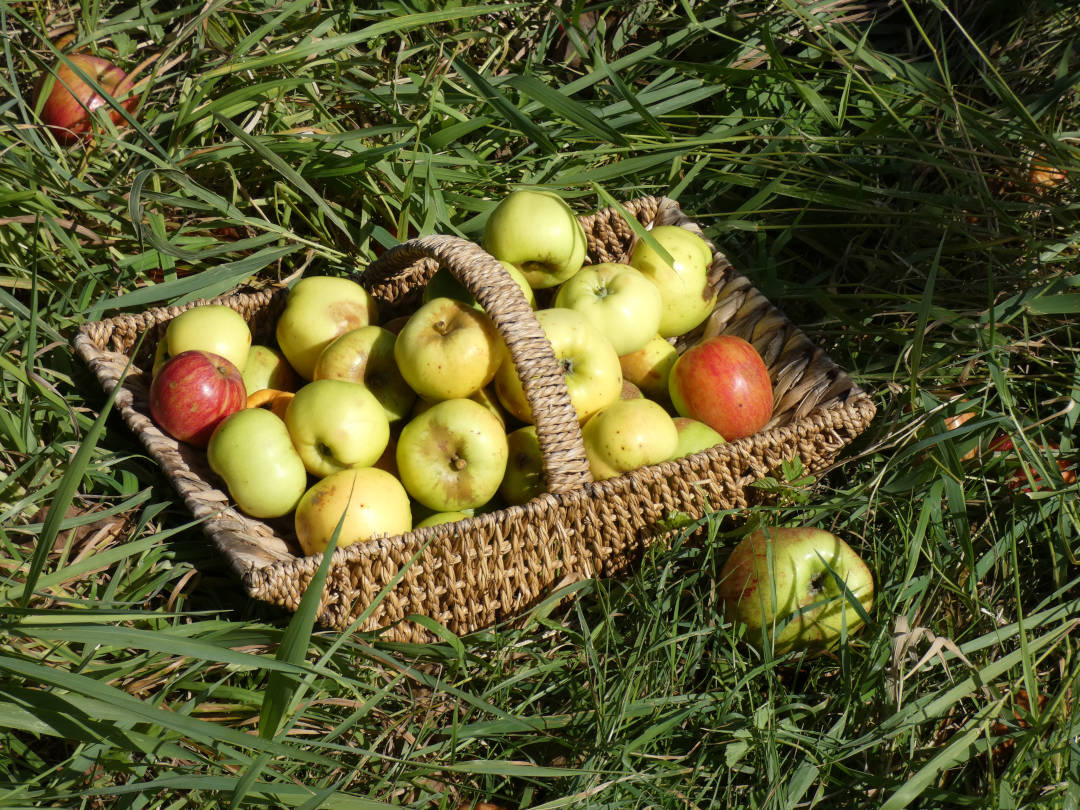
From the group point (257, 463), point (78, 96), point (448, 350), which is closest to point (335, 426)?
point (257, 463)

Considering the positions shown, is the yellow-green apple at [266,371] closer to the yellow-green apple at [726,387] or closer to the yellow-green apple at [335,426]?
the yellow-green apple at [335,426]

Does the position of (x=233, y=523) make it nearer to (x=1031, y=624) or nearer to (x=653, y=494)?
(x=653, y=494)

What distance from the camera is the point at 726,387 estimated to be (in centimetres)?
232

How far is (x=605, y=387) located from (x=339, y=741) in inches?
40.1

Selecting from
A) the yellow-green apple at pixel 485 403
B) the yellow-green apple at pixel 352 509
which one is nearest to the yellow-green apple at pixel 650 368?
the yellow-green apple at pixel 485 403

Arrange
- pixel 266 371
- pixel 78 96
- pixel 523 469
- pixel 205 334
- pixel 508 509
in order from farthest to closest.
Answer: pixel 78 96 → pixel 266 371 → pixel 205 334 → pixel 523 469 → pixel 508 509

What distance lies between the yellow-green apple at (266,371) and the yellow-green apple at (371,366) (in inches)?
8.3

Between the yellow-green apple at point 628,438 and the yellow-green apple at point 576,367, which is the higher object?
the yellow-green apple at point 576,367

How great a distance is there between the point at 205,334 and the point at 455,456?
2.48 ft

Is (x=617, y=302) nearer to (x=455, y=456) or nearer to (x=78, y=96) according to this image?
(x=455, y=456)

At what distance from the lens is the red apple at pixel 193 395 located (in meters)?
2.20

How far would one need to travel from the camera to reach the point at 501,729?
1789mm

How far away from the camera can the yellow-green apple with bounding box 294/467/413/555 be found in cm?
203

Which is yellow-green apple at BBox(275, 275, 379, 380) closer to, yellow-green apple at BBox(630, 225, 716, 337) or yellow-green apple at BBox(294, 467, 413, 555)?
yellow-green apple at BBox(294, 467, 413, 555)
